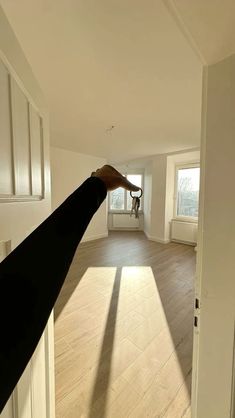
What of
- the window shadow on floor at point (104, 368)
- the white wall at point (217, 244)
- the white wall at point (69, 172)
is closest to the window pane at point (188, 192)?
the white wall at point (69, 172)

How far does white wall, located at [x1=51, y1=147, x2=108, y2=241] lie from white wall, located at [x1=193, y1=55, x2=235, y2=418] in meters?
4.01

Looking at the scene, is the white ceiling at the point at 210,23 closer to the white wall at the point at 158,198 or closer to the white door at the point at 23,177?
the white door at the point at 23,177

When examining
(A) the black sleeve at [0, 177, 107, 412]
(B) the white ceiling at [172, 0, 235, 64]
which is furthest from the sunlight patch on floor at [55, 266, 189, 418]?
(B) the white ceiling at [172, 0, 235, 64]

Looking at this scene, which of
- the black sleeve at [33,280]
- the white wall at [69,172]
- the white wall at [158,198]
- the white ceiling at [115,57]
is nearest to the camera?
the black sleeve at [33,280]

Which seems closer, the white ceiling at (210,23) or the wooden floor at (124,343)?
the white ceiling at (210,23)

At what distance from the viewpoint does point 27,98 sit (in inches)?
26.4

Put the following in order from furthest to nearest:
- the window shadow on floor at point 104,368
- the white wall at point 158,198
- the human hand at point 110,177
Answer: the white wall at point 158,198 → the window shadow on floor at point 104,368 → the human hand at point 110,177

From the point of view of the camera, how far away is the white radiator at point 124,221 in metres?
6.86

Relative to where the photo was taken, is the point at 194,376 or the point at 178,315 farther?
the point at 178,315

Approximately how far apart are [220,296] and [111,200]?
21.1 ft

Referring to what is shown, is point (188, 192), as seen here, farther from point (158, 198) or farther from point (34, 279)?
point (34, 279)

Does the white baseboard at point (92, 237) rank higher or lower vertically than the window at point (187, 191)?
lower

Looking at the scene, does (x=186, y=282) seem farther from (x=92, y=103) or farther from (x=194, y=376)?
(x=92, y=103)

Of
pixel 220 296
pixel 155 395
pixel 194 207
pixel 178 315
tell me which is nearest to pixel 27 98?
pixel 220 296
